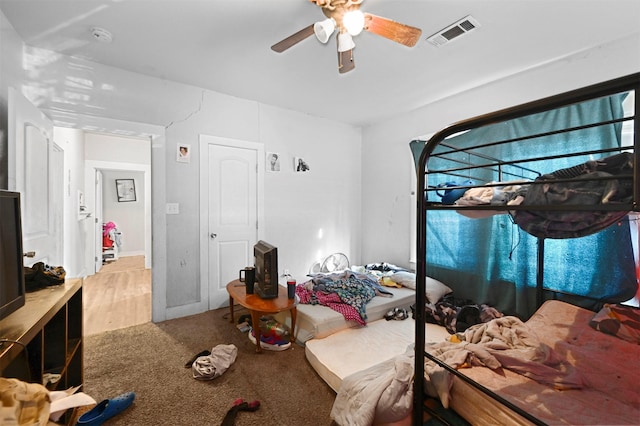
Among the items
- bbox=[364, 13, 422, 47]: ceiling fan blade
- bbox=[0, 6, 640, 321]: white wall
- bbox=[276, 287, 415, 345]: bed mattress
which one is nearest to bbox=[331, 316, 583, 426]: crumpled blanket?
bbox=[276, 287, 415, 345]: bed mattress

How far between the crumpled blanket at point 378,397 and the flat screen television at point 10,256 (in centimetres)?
149

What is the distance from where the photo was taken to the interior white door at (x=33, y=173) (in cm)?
180

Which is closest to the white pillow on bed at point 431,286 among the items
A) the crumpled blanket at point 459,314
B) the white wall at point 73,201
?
the crumpled blanket at point 459,314

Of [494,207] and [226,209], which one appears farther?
[226,209]

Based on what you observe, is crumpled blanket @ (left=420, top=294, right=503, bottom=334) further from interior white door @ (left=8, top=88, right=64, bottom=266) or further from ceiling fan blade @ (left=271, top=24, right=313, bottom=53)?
interior white door @ (left=8, top=88, right=64, bottom=266)

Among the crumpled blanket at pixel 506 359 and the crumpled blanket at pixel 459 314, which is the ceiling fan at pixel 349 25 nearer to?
the crumpled blanket at pixel 506 359

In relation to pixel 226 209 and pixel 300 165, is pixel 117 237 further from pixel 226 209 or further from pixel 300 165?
pixel 300 165

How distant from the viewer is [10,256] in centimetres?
113

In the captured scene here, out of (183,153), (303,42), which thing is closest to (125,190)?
(183,153)

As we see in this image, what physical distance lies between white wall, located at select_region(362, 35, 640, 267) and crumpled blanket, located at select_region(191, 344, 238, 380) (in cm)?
255

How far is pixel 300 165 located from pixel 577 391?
336cm

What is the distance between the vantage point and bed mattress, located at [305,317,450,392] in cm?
183

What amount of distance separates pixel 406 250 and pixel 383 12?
277 cm

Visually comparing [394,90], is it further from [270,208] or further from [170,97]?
[170,97]
